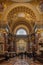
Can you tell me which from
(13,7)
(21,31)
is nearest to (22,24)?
(21,31)

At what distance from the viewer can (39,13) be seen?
88.8ft

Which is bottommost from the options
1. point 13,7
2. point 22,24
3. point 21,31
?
point 21,31

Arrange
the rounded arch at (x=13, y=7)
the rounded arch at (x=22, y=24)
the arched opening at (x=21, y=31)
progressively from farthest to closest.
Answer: the arched opening at (x=21, y=31), the rounded arch at (x=22, y=24), the rounded arch at (x=13, y=7)

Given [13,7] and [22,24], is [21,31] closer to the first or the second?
[22,24]

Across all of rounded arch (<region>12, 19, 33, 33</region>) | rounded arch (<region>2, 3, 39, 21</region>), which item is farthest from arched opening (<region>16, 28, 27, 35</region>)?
rounded arch (<region>2, 3, 39, 21</region>)

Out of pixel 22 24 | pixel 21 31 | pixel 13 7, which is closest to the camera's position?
pixel 13 7

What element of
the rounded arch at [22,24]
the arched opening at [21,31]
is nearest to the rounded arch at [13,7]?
the rounded arch at [22,24]

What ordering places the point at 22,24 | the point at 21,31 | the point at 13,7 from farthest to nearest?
1. the point at 21,31
2. the point at 22,24
3. the point at 13,7

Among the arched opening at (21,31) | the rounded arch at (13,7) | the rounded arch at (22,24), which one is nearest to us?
the rounded arch at (13,7)

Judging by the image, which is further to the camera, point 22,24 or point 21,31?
point 21,31

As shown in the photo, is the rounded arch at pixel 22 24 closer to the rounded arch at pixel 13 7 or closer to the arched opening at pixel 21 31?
the arched opening at pixel 21 31

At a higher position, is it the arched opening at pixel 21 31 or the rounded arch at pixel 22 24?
the rounded arch at pixel 22 24

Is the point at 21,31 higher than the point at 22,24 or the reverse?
the reverse

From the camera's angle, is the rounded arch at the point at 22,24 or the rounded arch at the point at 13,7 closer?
the rounded arch at the point at 13,7
